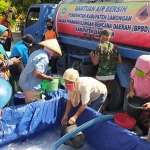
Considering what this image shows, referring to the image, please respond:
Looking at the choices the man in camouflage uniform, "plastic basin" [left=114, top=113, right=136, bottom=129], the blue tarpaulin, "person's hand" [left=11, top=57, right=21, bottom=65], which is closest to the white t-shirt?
Answer: the blue tarpaulin

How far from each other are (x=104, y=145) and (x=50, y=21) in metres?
4.20

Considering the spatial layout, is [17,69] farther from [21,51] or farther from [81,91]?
[81,91]

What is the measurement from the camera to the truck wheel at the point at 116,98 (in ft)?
14.4

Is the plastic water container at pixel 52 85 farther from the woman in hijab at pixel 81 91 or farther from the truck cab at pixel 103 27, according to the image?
the truck cab at pixel 103 27

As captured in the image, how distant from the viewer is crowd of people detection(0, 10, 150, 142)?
2961 mm

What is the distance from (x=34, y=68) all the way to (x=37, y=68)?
11 centimetres

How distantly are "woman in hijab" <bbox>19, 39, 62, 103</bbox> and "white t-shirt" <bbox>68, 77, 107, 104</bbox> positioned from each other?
Answer: 628mm

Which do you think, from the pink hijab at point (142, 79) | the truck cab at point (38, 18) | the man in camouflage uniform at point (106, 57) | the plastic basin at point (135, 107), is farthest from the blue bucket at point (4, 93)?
the truck cab at point (38, 18)

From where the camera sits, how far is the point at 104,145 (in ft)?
10.4

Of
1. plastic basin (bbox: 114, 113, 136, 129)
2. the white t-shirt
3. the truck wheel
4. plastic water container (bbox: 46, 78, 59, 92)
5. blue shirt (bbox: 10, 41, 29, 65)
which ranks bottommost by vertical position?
the truck wheel

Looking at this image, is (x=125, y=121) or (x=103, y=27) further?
(x=103, y=27)

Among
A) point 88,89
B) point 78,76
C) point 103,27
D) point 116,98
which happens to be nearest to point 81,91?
point 88,89

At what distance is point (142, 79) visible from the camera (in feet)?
9.84

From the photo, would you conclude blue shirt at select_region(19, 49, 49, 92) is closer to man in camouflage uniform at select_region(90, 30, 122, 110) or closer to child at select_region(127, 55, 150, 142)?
man in camouflage uniform at select_region(90, 30, 122, 110)
